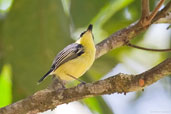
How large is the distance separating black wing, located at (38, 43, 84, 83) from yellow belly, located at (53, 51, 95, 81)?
0.04 meters

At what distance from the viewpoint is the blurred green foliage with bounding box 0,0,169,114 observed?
354cm

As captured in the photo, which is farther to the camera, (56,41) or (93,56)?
(56,41)

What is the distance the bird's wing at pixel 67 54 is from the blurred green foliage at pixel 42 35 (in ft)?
0.92

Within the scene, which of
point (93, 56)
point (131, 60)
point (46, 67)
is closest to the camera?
point (93, 56)

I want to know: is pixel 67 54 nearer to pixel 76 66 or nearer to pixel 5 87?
pixel 76 66

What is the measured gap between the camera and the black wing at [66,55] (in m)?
3.19

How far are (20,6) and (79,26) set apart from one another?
2.18 feet

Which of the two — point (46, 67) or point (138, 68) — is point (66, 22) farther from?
point (138, 68)

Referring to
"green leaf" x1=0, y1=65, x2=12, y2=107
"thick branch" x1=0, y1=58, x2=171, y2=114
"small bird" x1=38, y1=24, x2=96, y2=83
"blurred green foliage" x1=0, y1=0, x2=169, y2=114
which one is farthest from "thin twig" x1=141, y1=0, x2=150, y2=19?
"green leaf" x1=0, y1=65, x2=12, y2=107

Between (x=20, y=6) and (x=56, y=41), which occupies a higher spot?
(x=20, y=6)

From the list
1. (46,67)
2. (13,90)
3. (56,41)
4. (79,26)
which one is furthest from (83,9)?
(13,90)

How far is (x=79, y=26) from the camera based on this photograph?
12.4ft

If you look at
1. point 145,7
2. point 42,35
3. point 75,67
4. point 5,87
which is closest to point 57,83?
point 75,67

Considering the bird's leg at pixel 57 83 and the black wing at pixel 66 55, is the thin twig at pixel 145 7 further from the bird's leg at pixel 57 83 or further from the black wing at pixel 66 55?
the bird's leg at pixel 57 83
